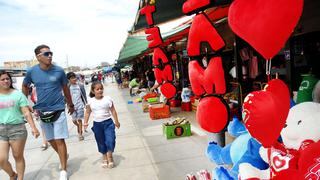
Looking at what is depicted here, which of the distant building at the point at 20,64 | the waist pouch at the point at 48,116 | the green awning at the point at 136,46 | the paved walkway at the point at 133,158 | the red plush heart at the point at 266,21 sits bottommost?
the paved walkway at the point at 133,158

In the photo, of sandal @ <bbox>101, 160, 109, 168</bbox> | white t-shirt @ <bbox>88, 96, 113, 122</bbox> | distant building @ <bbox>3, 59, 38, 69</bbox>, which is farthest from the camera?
distant building @ <bbox>3, 59, 38, 69</bbox>

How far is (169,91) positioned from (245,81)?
140 inches

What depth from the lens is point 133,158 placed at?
5.15 meters

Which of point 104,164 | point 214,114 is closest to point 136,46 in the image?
point 104,164

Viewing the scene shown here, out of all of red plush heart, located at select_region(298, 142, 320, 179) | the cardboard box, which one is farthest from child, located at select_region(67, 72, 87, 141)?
red plush heart, located at select_region(298, 142, 320, 179)

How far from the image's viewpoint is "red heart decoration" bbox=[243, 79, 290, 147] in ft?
4.57

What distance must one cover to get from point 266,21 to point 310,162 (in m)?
0.85

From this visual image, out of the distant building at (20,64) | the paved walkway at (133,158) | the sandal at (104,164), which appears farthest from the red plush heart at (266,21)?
the distant building at (20,64)

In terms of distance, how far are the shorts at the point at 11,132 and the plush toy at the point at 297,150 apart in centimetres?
298

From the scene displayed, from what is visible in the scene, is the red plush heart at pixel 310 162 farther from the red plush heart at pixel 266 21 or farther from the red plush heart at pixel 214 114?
the red plush heart at pixel 266 21

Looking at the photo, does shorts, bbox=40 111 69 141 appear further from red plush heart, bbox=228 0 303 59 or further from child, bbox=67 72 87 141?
red plush heart, bbox=228 0 303 59

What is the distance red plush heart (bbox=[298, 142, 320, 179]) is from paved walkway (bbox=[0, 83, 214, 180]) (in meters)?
2.55

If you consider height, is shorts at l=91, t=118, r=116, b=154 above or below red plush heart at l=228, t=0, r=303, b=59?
below

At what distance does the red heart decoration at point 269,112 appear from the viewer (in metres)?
1.39
